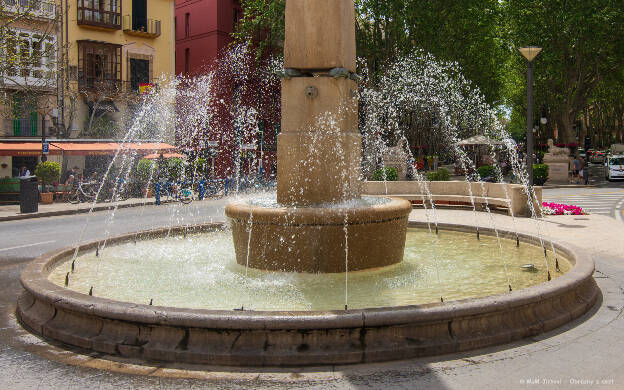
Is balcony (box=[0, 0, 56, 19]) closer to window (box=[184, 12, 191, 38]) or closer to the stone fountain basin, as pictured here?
window (box=[184, 12, 191, 38])

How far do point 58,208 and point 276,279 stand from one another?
1663cm

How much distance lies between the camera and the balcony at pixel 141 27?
36.7m

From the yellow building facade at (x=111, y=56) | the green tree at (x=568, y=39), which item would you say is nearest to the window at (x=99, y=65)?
the yellow building facade at (x=111, y=56)

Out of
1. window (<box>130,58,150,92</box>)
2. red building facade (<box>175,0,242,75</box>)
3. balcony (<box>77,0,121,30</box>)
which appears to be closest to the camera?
balcony (<box>77,0,121,30</box>)

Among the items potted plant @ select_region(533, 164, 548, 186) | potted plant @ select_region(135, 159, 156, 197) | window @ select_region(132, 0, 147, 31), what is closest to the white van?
potted plant @ select_region(533, 164, 548, 186)

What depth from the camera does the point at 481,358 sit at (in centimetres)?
526

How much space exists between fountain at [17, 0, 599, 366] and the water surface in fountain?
0.03 meters

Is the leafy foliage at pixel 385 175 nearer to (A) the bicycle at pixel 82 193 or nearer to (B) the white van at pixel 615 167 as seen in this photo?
(A) the bicycle at pixel 82 193

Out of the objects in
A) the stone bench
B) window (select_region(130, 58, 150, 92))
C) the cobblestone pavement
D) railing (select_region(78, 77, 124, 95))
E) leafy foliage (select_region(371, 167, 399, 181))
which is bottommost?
the cobblestone pavement

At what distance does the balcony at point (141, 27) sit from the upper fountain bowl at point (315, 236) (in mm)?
31986

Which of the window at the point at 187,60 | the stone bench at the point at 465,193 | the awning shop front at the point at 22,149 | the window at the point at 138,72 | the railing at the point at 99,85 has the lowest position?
the stone bench at the point at 465,193

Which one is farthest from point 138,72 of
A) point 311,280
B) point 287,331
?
point 287,331

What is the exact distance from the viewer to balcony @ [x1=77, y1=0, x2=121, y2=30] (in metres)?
34.3

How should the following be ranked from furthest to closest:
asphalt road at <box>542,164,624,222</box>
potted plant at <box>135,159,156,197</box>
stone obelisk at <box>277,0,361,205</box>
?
potted plant at <box>135,159,156,197</box>
asphalt road at <box>542,164,624,222</box>
stone obelisk at <box>277,0,361,205</box>
